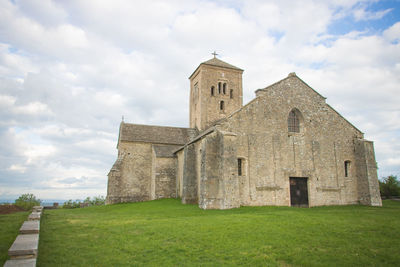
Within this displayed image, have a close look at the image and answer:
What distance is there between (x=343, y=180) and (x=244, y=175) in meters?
9.93

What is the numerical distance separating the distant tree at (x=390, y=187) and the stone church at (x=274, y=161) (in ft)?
24.3

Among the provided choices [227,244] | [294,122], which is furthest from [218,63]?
[227,244]

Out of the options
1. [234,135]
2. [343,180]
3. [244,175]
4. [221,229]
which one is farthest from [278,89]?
[221,229]

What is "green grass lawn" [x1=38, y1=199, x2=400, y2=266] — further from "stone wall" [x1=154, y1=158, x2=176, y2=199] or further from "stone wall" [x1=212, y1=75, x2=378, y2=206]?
"stone wall" [x1=154, y1=158, x2=176, y2=199]

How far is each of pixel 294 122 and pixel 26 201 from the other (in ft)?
88.1

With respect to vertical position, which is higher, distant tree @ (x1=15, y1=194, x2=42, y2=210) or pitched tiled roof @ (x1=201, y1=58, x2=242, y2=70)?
pitched tiled roof @ (x1=201, y1=58, x2=242, y2=70)

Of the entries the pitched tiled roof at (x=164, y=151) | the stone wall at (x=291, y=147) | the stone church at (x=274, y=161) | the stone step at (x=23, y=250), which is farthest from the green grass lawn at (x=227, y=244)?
the pitched tiled roof at (x=164, y=151)

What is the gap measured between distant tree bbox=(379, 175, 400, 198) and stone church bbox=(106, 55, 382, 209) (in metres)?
7.40

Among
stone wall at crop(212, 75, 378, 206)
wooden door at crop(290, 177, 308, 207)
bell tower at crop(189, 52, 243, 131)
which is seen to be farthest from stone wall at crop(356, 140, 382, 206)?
bell tower at crop(189, 52, 243, 131)

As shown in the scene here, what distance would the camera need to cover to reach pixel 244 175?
64.1 feet

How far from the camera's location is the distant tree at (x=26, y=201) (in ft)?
77.1

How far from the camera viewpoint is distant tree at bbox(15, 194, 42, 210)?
23.5 m

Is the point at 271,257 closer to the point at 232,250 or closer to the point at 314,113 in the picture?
the point at 232,250

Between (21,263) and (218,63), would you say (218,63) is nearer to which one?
(218,63)
